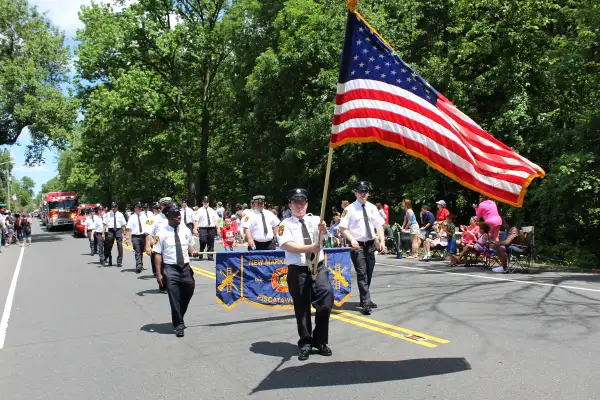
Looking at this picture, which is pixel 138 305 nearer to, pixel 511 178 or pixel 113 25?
pixel 511 178

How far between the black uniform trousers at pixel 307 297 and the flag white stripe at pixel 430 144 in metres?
1.65

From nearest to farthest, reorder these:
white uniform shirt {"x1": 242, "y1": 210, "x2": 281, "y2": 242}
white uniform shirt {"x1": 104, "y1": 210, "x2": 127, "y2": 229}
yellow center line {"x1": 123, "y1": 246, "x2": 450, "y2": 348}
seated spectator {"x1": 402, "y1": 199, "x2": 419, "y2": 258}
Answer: yellow center line {"x1": 123, "y1": 246, "x2": 450, "y2": 348} < white uniform shirt {"x1": 242, "y1": 210, "x2": 281, "y2": 242} < white uniform shirt {"x1": 104, "y1": 210, "x2": 127, "y2": 229} < seated spectator {"x1": 402, "y1": 199, "x2": 419, "y2": 258}

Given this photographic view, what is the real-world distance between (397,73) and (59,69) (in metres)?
36.8

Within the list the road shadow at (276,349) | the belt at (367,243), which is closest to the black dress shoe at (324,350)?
the road shadow at (276,349)

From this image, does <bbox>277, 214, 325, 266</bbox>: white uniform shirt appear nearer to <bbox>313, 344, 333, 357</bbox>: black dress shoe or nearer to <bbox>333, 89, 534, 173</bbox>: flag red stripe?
<bbox>313, 344, 333, 357</bbox>: black dress shoe

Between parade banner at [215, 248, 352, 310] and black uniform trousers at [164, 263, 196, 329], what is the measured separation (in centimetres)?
75

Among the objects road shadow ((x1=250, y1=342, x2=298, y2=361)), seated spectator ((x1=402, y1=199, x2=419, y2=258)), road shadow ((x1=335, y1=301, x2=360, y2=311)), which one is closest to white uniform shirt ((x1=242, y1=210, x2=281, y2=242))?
road shadow ((x1=335, y1=301, x2=360, y2=311))

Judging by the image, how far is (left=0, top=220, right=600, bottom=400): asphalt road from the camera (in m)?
4.86

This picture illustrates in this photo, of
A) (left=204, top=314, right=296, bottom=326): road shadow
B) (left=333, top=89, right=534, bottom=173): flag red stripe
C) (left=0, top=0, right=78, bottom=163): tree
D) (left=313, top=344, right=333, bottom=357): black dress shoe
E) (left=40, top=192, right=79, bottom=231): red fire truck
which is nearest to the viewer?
(left=333, top=89, right=534, bottom=173): flag red stripe

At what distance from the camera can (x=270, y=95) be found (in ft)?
95.4

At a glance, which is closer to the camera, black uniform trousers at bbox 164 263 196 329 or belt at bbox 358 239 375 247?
black uniform trousers at bbox 164 263 196 329

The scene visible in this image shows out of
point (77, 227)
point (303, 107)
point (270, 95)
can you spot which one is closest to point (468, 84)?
point (303, 107)

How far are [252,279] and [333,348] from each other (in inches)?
91.4

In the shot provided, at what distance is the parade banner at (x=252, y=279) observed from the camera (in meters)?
8.01
